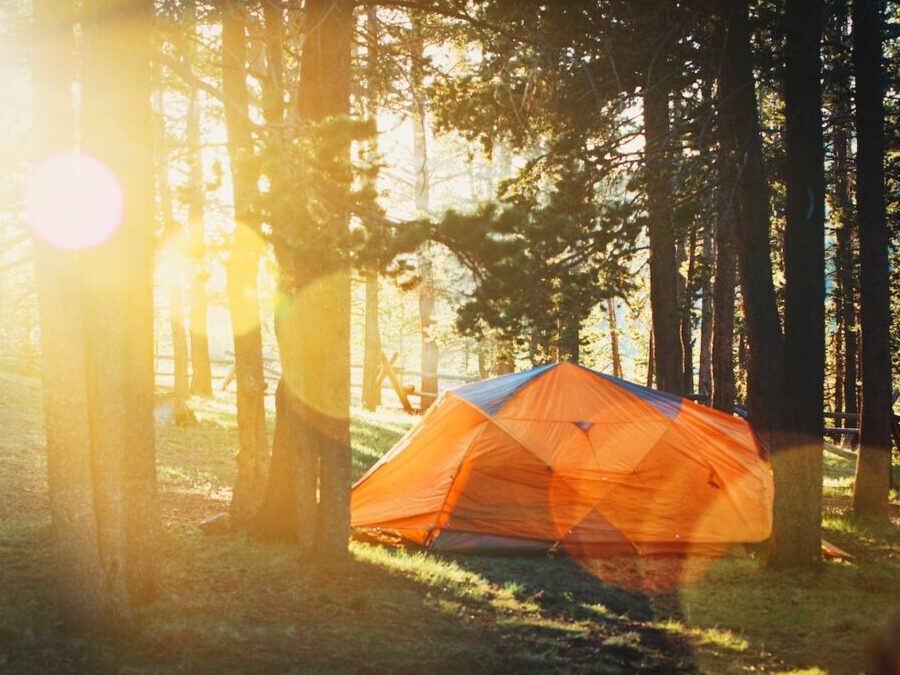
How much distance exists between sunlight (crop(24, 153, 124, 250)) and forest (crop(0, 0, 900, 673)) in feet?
0.08

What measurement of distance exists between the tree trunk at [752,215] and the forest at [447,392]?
42 mm

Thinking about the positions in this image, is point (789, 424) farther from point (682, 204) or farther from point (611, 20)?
point (611, 20)

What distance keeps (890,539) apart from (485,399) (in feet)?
17.0

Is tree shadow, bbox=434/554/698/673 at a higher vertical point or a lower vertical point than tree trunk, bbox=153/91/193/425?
lower

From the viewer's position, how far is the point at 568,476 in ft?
33.9

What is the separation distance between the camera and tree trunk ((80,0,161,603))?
20.0 ft

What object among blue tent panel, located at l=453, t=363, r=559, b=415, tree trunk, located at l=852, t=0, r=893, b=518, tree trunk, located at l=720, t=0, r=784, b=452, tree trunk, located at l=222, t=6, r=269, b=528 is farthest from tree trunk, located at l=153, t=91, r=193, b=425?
tree trunk, located at l=852, t=0, r=893, b=518

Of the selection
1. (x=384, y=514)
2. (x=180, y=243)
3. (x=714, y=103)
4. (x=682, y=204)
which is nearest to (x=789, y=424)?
(x=682, y=204)

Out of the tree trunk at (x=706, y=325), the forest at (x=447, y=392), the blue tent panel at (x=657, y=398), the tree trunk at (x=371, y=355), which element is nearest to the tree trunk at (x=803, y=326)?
the forest at (x=447, y=392)

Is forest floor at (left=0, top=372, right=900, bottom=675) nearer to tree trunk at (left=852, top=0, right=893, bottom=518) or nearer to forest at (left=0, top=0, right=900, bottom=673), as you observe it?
forest at (left=0, top=0, right=900, bottom=673)

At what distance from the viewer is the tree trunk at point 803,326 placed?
905cm

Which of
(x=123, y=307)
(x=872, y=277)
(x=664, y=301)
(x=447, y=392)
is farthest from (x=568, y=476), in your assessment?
(x=123, y=307)

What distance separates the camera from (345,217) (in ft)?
23.5

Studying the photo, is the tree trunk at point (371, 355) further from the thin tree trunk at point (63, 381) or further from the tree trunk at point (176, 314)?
the thin tree trunk at point (63, 381)
